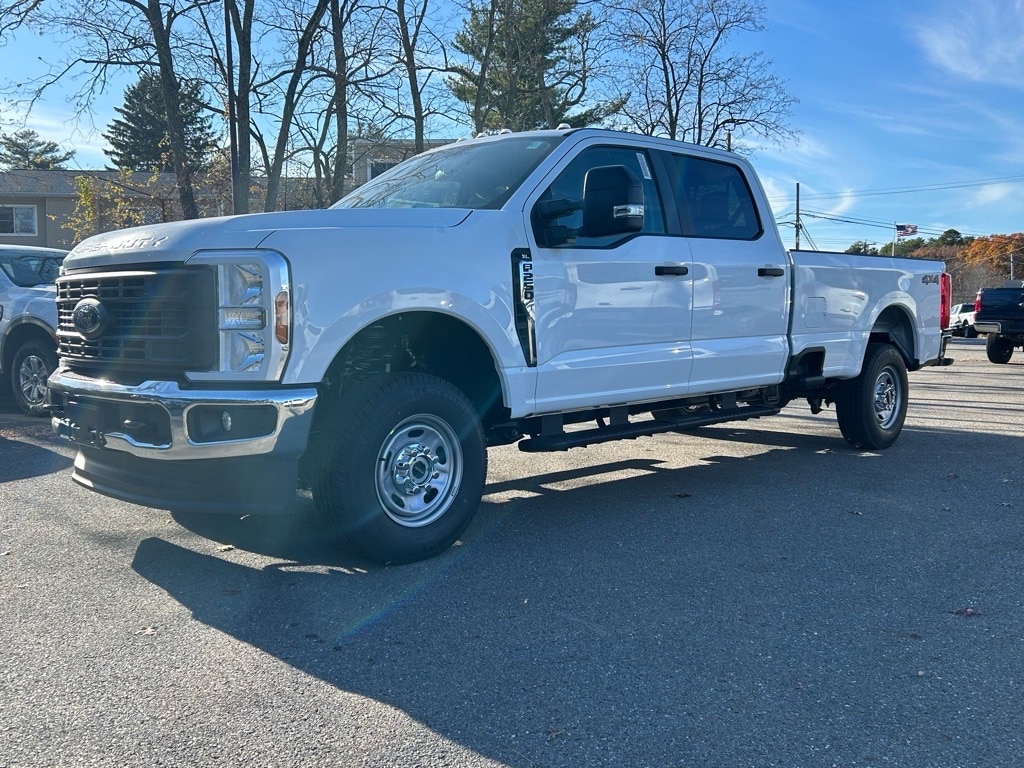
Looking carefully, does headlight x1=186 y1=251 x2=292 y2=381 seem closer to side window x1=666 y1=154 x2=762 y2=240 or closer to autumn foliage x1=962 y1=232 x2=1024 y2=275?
side window x1=666 y1=154 x2=762 y2=240

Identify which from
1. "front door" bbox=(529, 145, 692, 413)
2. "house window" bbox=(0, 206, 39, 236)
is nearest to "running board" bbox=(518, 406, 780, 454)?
"front door" bbox=(529, 145, 692, 413)

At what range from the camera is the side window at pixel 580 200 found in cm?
507

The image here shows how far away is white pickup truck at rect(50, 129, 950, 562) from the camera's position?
4.05 meters

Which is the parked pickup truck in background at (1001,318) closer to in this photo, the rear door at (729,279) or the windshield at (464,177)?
the rear door at (729,279)

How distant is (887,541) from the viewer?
5.05 m

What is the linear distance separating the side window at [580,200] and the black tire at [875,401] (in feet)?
9.32

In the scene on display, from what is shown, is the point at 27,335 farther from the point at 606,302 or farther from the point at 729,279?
the point at 729,279

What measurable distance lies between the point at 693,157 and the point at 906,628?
3.71 meters

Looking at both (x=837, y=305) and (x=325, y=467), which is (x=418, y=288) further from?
(x=837, y=305)

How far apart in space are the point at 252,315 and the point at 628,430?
8.41 ft

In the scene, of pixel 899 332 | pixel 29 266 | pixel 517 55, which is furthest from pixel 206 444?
pixel 517 55

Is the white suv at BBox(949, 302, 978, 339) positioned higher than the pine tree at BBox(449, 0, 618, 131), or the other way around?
the pine tree at BBox(449, 0, 618, 131)

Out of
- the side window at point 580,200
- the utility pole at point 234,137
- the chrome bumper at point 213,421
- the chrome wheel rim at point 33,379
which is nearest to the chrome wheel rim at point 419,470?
the chrome bumper at point 213,421

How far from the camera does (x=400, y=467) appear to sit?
4527mm
